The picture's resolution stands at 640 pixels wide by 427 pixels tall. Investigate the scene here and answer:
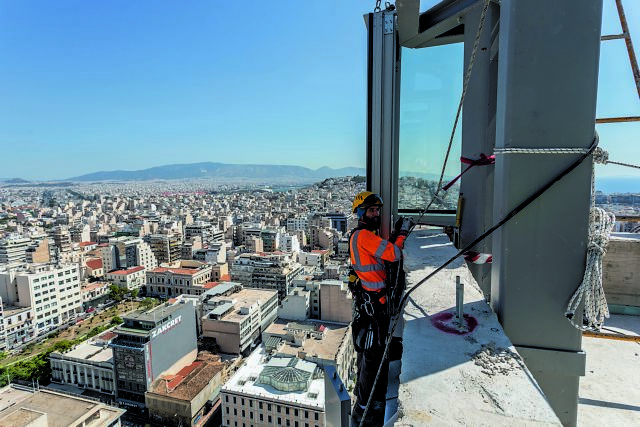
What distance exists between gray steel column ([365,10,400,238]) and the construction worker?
322 millimetres

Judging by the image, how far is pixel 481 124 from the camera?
A: 176cm

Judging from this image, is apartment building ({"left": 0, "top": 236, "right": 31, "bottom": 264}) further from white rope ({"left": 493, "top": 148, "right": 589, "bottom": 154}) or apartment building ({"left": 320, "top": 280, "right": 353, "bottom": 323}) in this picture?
white rope ({"left": 493, "top": 148, "right": 589, "bottom": 154})

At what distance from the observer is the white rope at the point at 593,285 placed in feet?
2.76

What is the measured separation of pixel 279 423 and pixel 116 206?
43908 mm

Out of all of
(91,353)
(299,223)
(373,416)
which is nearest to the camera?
(373,416)

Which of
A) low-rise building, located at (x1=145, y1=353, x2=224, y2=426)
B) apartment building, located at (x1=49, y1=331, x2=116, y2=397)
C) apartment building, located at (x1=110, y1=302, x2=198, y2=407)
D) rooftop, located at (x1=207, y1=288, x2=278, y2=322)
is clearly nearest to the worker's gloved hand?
low-rise building, located at (x1=145, y1=353, x2=224, y2=426)

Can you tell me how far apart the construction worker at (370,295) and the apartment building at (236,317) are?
10.8m

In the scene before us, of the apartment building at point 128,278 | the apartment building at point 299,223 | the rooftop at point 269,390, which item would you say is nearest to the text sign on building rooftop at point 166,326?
the rooftop at point 269,390

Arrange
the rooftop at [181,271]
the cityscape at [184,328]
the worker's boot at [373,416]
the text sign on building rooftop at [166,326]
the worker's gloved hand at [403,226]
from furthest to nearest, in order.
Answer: the rooftop at [181,271]
the text sign on building rooftop at [166,326]
the cityscape at [184,328]
the worker's gloved hand at [403,226]
the worker's boot at [373,416]

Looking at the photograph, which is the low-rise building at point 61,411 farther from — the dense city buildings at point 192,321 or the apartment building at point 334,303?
the apartment building at point 334,303

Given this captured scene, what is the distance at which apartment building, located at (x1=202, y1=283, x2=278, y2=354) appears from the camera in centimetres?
1159

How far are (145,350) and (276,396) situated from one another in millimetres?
4287

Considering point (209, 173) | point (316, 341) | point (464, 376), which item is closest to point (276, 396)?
point (316, 341)

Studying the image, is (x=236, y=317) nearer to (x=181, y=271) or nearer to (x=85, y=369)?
(x=85, y=369)
